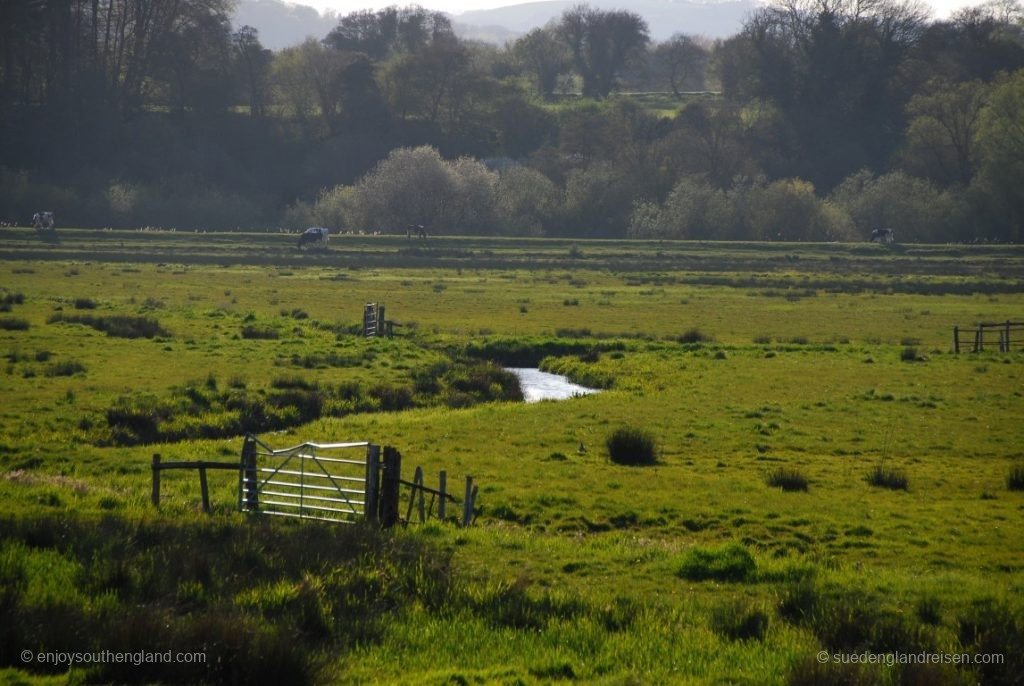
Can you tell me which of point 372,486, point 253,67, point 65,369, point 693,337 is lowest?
point 693,337

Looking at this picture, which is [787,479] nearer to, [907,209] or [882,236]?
[882,236]

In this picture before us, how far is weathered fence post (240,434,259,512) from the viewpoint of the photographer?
63.4 ft

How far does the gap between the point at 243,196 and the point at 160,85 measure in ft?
76.2

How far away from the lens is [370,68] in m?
163

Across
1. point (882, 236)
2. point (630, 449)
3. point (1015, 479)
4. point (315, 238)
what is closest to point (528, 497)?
point (630, 449)

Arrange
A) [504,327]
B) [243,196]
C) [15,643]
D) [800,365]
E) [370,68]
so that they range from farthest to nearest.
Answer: [370,68], [243,196], [504,327], [800,365], [15,643]

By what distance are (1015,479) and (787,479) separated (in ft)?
15.8

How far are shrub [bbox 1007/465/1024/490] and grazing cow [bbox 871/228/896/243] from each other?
9565cm

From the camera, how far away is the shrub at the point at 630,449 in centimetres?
Answer: 2725

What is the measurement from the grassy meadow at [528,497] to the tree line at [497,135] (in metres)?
65.1

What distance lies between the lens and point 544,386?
41656 millimetres

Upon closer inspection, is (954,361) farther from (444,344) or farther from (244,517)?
(244,517)

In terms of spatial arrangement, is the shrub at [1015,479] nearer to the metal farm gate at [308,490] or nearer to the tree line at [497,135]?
the metal farm gate at [308,490]

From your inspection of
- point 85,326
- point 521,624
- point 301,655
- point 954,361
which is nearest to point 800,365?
point 954,361
